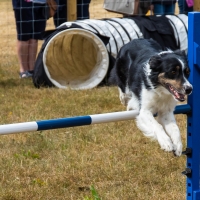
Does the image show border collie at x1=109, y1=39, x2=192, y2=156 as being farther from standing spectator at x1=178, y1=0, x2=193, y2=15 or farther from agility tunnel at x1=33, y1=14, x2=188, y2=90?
standing spectator at x1=178, y1=0, x2=193, y2=15

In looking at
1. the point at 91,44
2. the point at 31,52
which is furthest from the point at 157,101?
the point at 31,52

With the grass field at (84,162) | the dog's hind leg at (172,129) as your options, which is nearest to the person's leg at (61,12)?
the grass field at (84,162)

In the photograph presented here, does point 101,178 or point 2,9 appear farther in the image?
point 2,9

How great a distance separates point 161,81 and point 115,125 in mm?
1932

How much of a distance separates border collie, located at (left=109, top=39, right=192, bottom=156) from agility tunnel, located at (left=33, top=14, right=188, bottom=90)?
9.90 ft

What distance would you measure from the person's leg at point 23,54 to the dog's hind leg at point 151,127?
4.57m

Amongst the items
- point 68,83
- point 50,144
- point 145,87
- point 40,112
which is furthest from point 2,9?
point 145,87

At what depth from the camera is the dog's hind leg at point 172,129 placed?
404cm

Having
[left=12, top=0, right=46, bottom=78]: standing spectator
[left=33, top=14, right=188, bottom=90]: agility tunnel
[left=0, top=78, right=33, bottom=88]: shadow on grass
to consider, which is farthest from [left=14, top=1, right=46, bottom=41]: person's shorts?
[left=0, top=78, right=33, bottom=88]: shadow on grass

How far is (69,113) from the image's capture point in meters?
6.71

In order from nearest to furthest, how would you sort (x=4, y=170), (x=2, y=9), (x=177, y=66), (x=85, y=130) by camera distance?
(x=177, y=66)
(x=4, y=170)
(x=85, y=130)
(x=2, y=9)

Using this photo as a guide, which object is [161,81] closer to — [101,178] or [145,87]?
[145,87]

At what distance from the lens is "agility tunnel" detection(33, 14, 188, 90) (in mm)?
7996

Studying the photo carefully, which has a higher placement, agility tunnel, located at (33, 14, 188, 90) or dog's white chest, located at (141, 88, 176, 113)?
dog's white chest, located at (141, 88, 176, 113)
